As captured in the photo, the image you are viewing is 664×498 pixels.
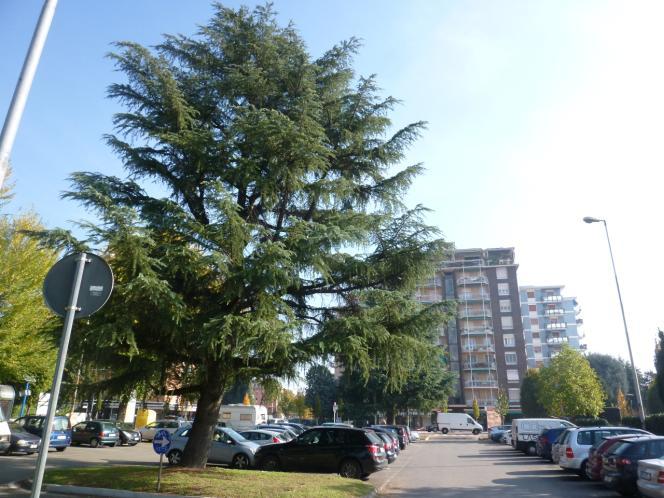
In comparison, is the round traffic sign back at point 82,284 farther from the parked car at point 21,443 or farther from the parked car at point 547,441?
the parked car at point 547,441

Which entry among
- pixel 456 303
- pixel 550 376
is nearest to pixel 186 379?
pixel 456 303

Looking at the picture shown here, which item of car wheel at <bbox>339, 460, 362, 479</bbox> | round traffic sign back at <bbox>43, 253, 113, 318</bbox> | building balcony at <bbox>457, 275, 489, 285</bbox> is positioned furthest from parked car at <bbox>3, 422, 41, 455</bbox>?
building balcony at <bbox>457, 275, 489, 285</bbox>

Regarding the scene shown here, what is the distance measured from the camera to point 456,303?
12625 millimetres

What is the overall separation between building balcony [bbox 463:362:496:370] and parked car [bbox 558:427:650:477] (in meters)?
67.1

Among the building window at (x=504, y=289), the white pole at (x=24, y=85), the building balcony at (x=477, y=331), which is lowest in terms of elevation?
the white pole at (x=24, y=85)

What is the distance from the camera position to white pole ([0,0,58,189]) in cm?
472

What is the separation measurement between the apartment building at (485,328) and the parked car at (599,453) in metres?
66.0

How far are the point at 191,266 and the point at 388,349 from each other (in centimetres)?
526

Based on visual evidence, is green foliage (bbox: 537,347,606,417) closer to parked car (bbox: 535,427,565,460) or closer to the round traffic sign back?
parked car (bbox: 535,427,565,460)

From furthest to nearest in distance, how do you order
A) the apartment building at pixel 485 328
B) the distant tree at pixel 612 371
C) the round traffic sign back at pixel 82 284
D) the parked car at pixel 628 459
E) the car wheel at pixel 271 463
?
the distant tree at pixel 612 371 → the apartment building at pixel 485 328 → the car wheel at pixel 271 463 → the parked car at pixel 628 459 → the round traffic sign back at pixel 82 284

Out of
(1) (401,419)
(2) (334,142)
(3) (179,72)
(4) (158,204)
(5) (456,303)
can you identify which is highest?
(3) (179,72)

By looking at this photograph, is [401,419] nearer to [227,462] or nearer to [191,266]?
[227,462]

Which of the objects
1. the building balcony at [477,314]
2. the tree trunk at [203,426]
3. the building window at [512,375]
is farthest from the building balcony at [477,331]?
the tree trunk at [203,426]

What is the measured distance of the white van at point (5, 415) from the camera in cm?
1332
